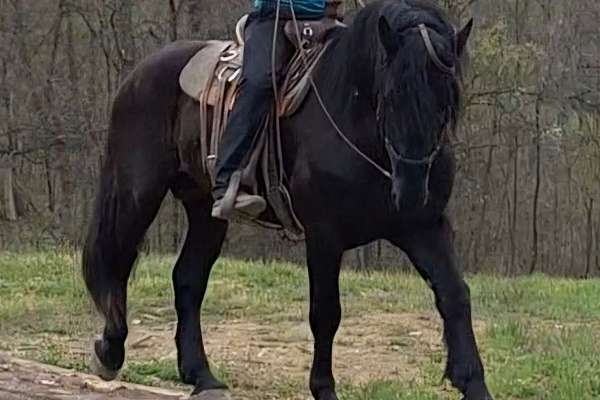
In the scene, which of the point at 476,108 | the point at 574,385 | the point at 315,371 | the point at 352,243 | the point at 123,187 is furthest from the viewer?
the point at 476,108

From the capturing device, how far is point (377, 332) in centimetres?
860

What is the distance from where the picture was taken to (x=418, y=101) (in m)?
4.79

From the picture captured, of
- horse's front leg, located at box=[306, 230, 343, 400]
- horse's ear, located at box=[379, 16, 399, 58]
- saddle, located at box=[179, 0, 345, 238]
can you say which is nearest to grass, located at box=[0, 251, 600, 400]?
horse's front leg, located at box=[306, 230, 343, 400]

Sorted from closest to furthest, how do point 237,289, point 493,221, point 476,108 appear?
1. point 237,289
2. point 476,108
3. point 493,221

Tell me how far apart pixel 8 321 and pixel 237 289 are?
2.15 metres

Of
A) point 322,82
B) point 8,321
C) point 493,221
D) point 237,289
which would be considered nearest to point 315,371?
point 322,82

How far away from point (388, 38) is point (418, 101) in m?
0.39

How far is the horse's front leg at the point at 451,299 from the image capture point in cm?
497

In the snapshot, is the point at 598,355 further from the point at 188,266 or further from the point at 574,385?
the point at 188,266

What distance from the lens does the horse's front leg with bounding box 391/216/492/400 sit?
4969 mm

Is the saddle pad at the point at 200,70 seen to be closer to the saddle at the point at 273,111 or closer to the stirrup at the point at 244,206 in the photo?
the saddle at the point at 273,111

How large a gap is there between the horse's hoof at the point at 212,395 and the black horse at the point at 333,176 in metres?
0.06

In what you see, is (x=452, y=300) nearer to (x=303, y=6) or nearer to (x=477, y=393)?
(x=477, y=393)

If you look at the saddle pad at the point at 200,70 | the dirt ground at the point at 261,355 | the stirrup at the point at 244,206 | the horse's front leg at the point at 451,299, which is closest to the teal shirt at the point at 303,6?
the saddle pad at the point at 200,70
